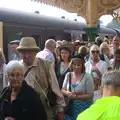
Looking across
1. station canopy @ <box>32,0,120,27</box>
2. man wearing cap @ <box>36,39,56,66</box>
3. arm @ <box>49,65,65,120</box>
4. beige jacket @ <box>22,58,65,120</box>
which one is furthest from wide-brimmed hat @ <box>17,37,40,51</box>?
station canopy @ <box>32,0,120,27</box>

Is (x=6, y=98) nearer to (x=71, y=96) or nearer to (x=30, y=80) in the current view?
(x=30, y=80)

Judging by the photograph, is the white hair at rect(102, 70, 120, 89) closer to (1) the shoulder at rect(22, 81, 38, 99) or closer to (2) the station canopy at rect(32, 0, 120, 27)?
(1) the shoulder at rect(22, 81, 38, 99)

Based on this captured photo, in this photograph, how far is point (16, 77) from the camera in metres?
2.88

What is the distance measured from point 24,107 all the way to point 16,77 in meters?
0.28

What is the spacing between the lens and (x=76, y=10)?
7.97 m

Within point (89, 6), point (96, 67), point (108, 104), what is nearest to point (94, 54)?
point (96, 67)

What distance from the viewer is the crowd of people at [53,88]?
1879 millimetres

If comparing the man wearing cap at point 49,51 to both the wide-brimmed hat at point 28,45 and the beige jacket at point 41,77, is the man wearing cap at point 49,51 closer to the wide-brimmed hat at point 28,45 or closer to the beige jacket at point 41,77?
the wide-brimmed hat at point 28,45

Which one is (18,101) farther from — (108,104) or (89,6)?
(89,6)

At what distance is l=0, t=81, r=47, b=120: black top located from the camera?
276cm

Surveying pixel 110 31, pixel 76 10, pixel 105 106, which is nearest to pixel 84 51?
pixel 76 10

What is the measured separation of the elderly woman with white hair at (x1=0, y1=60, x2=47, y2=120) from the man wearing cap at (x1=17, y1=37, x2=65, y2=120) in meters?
0.37

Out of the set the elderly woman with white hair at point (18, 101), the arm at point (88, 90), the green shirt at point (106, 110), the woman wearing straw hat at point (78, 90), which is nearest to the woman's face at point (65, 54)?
the woman wearing straw hat at point (78, 90)

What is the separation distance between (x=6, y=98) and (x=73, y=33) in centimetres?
1144
